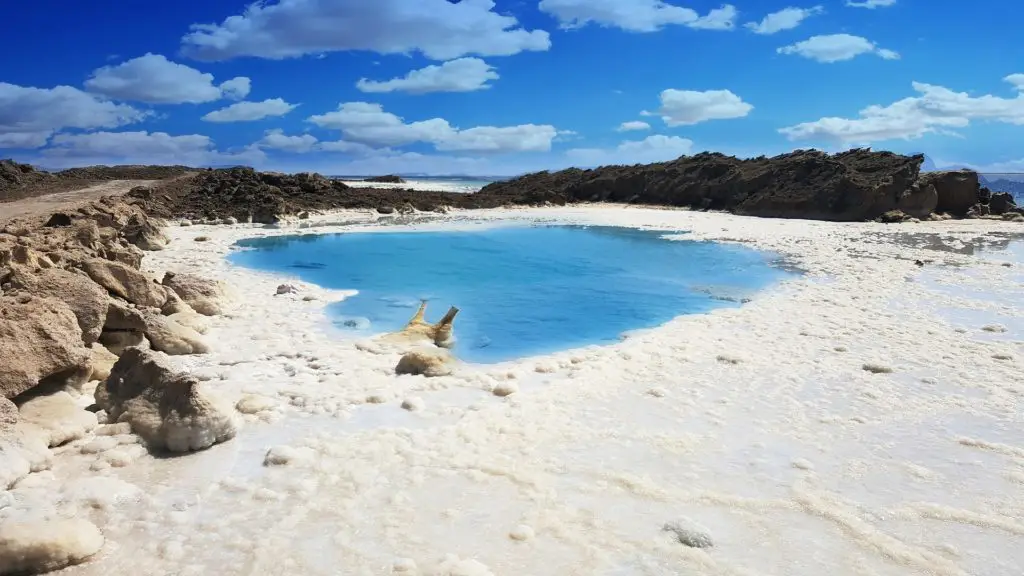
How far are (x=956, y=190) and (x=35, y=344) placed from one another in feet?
118

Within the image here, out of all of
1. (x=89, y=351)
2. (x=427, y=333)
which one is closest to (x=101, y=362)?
(x=89, y=351)

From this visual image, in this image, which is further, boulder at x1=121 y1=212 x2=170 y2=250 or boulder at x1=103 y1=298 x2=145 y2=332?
boulder at x1=121 y1=212 x2=170 y2=250

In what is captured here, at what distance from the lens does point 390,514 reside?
3.78 metres

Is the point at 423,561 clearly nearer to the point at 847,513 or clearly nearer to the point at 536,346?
the point at 847,513

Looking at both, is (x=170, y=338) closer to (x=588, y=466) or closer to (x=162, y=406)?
(x=162, y=406)

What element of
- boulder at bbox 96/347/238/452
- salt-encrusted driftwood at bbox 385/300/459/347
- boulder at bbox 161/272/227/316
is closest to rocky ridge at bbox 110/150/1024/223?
boulder at bbox 161/272/227/316

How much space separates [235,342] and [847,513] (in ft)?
21.0

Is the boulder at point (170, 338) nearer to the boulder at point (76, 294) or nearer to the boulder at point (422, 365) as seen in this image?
the boulder at point (76, 294)

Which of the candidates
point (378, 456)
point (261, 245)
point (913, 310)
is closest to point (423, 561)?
point (378, 456)

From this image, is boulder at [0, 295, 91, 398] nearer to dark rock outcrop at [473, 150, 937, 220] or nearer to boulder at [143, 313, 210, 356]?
boulder at [143, 313, 210, 356]

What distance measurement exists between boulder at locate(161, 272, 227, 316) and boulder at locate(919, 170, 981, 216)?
31.8 metres

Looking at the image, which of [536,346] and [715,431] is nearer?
[715,431]

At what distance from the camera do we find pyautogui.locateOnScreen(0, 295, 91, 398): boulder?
4.58m

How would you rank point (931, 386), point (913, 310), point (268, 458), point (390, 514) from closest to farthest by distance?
point (390, 514) < point (268, 458) < point (931, 386) < point (913, 310)
